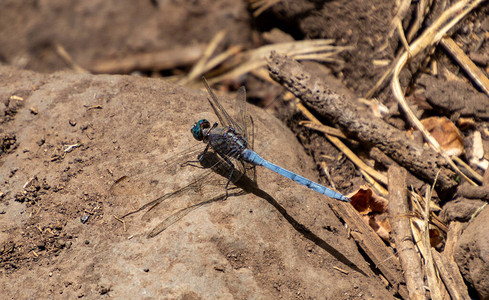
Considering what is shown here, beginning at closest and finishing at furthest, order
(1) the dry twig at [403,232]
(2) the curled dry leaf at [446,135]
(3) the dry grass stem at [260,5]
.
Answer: (1) the dry twig at [403,232]
(2) the curled dry leaf at [446,135]
(3) the dry grass stem at [260,5]

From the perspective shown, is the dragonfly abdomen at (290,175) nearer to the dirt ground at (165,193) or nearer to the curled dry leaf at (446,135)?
the dirt ground at (165,193)

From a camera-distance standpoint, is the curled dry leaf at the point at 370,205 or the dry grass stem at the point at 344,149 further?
the dry grass stem at the point at 344,149

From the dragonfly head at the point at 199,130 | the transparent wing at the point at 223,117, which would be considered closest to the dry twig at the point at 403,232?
the transparent wing at the point at 223,117

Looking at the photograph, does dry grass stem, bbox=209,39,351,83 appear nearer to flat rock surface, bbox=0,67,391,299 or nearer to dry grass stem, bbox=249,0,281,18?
dry grass stem, bbox=249,0,281,18

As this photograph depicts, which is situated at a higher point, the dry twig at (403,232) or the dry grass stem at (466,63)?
the dry grass stem at (466,63)

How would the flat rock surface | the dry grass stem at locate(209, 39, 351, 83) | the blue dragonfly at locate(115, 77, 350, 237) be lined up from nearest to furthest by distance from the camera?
1. the flat rock surface
2. the blue dragonfly at locate(115, 77, 350, 237)
3. the dry grass stem at locate(209, 39, 351, 83)

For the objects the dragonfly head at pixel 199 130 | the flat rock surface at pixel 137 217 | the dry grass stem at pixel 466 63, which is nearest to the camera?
the flat rock surface at pixel 137 217

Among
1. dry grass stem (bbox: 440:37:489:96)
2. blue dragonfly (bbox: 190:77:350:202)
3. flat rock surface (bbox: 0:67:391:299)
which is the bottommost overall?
flat rock surface (bbox: 0:67:391:299)

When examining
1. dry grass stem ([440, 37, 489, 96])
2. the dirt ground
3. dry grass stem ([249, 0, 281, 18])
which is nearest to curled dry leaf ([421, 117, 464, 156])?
the dirt ground
